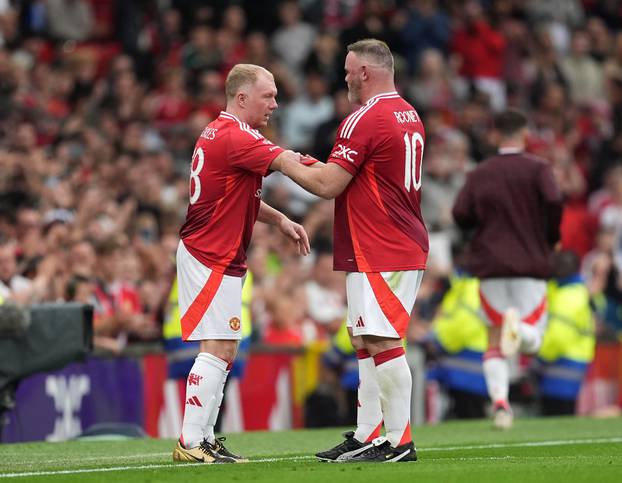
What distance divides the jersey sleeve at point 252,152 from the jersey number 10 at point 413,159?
0.75 m

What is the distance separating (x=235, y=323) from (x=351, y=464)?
1087mm

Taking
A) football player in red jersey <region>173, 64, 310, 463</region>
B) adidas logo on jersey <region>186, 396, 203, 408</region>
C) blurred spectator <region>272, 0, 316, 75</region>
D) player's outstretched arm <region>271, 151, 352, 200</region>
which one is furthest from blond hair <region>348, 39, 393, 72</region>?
blurred spectator <region>272, 0, 316, 75</region>

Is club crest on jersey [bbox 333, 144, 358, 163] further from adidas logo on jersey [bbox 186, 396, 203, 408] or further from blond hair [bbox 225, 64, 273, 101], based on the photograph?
adidas logo on jersey [bbox 186, 396, 203, 408]

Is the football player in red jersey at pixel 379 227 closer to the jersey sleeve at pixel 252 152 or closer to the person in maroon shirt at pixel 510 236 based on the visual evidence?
the jersey sleeve at pixel 252 152

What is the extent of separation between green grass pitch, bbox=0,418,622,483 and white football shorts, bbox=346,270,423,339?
79 centimetres

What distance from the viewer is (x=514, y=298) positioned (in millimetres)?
12680

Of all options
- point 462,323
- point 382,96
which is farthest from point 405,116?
point 462,323

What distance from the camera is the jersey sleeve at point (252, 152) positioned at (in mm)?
8688

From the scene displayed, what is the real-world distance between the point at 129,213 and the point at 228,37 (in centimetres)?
527

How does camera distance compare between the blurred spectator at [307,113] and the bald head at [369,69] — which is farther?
the blurred spectator at [307,113]

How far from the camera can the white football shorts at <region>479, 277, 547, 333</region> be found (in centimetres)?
1264

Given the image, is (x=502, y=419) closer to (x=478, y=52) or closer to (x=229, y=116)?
(x=229, y=116)

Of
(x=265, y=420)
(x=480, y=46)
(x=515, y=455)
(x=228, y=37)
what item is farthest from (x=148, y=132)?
(x=515, y=455)

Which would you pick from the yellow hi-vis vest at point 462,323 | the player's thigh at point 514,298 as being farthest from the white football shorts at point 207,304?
the yellow hi-vis vest at point 462,323
